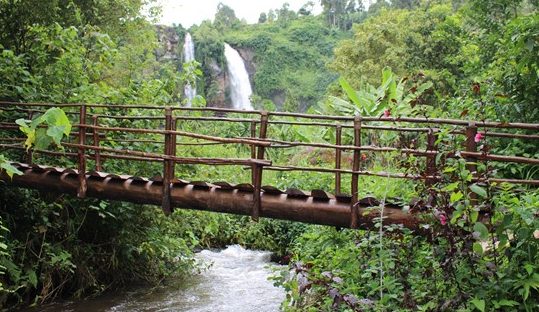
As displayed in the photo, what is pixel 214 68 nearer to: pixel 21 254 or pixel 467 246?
pixel 21 254

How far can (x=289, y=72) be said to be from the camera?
3975cm

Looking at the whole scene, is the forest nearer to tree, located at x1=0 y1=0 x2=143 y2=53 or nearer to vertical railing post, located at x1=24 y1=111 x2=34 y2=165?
tree, located at x1=0 y1=0 x2=143 y2=53

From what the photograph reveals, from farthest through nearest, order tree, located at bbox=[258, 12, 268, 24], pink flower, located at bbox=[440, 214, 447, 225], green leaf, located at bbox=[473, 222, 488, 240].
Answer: tree, located at bbox=[258, 12, 268, 24] < pink flower, located at bbox=[440, 214, 447, 225] < green leaf, located at bbox=[473, 222, 488, 240]

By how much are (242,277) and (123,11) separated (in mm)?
6768

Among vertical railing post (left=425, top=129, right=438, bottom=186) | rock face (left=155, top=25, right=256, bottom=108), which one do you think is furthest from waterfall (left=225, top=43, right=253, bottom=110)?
vertical railing post (left=425, top=129, right=438, bottom=186)

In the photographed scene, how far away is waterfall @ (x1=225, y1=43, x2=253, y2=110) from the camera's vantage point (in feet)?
106

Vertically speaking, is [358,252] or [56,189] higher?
[56,189]

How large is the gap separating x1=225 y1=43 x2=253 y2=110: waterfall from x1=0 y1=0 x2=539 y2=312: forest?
16.9 metres

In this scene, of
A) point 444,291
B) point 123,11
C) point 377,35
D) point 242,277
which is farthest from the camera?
point 377,35

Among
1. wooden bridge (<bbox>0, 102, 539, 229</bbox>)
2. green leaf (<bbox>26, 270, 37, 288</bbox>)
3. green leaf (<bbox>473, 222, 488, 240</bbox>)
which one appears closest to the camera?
green leaf (<bbox>473, 222, 488, 240</bbox>)

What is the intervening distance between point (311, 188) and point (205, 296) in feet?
8.58

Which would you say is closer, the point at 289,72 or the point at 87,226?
the point at 87,226

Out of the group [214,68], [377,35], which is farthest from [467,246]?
[214,68]

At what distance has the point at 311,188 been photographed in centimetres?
903
